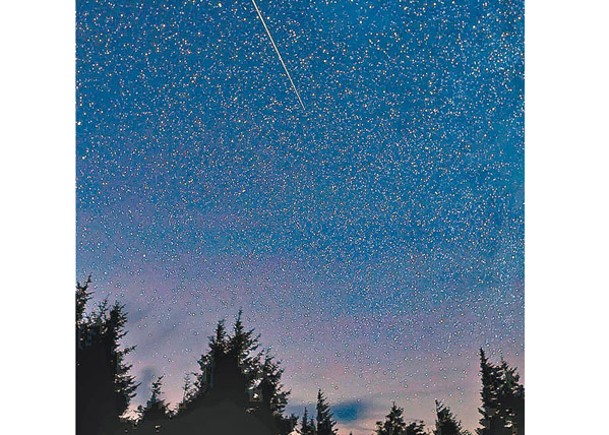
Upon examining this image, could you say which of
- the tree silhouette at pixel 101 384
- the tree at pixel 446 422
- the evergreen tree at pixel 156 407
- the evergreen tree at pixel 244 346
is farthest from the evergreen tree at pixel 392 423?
the tree silhouette at pixel 101 384

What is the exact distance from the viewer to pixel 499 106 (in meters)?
2.16

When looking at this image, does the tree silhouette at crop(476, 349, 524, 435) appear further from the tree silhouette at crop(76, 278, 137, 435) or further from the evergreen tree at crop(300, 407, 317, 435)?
the tree silhouette at crop(76, 278, 137, 435)

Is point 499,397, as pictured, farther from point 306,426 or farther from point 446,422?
point 306,426

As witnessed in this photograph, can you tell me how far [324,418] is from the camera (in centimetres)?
211

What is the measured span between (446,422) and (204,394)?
0.83 meters

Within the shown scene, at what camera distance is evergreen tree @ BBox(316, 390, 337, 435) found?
211 centimetres

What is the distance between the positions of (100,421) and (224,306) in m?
0.57

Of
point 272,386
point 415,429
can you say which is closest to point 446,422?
point 415,429

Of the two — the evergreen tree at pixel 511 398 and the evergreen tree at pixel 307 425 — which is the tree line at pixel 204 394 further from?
the evergreen tree at pixel 511 398

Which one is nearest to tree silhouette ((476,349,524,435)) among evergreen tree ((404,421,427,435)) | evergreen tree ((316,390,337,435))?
evergreen tree ((404,421,427,435))

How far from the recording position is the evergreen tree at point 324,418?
2.11 meters
